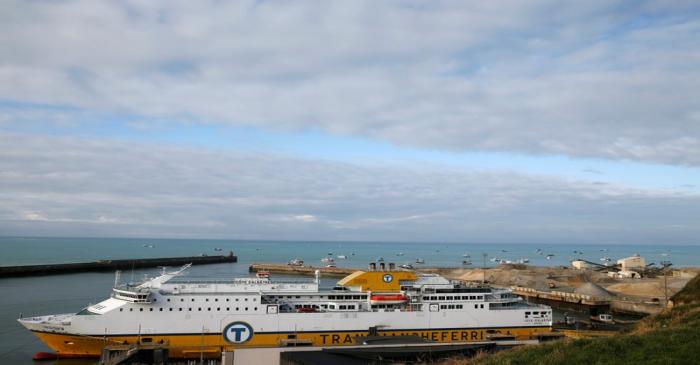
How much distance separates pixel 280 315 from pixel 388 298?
626 centimetres

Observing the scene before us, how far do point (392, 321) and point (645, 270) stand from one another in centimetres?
6136

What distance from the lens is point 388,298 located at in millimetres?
29688

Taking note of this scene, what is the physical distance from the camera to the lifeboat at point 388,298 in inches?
1163

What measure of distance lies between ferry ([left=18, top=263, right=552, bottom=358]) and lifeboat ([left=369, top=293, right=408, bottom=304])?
0.18ft

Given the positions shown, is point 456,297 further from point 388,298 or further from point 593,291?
point 593,291

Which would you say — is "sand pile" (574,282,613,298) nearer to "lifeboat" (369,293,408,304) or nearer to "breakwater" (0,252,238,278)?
"lifeboat" (369,293,408,304)

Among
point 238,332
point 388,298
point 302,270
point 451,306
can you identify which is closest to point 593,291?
point 451,306

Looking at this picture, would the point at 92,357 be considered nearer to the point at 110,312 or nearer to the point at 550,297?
the point at 110,312

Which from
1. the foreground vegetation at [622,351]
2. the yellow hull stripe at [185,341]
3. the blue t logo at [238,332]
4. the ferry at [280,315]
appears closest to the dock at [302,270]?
the ferry at [280,315]

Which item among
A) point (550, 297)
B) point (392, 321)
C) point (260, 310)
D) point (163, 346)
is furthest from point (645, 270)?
point (163, 346)

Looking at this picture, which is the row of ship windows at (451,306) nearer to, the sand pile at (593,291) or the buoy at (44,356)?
the buoy at (44,356)

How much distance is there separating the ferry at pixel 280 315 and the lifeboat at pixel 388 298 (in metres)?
0.06

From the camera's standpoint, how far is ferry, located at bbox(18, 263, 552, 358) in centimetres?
2623

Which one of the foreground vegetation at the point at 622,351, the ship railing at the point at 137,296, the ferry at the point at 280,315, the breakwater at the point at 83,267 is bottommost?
the breakwater at the point at 83,267
